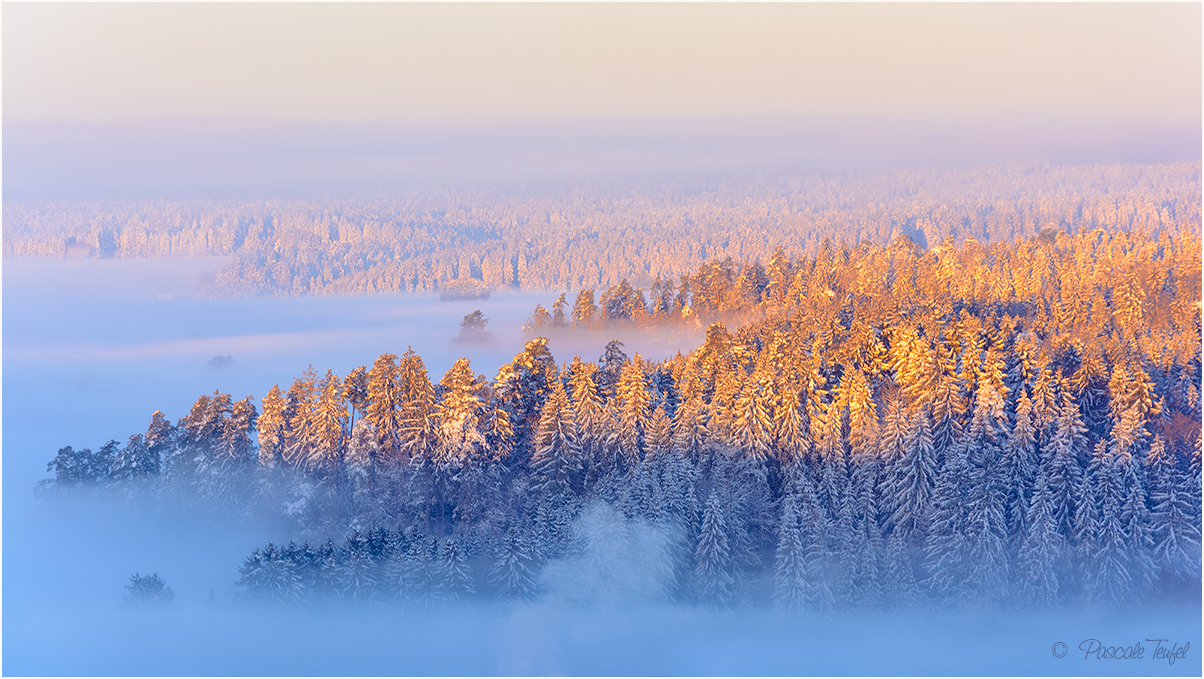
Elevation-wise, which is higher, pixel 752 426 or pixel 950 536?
pixel 752 426

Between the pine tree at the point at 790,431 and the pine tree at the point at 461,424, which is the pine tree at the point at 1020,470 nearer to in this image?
the pine tree at the point at 790,431

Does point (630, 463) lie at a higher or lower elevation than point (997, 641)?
higher

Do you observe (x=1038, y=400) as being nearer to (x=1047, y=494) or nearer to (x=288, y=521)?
(x=1047, y=494)

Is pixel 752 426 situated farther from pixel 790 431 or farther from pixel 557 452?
pixel 557 452

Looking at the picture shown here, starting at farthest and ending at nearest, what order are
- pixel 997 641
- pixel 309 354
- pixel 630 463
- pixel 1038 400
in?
pixel 309 354, pixel 630 463, pixel 1038 400, pixel 997 641

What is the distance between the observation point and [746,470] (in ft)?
160

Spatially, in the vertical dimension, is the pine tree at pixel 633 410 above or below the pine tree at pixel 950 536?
above

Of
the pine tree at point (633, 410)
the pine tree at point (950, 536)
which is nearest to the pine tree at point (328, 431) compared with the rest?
the pine tree at point (633, 410)

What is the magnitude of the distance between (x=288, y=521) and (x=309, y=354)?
320 feet

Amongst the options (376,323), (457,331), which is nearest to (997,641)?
(457,331)

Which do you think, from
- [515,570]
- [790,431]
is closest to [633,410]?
[790,431]

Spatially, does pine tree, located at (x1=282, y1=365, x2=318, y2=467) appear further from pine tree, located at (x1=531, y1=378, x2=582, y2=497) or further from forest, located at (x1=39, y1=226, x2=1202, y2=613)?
A: pine tree, located at (x1=531, y1=378, x2=582, y2=497)

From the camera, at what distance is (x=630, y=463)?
49.8 metres

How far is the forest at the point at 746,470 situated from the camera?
1676 inches
